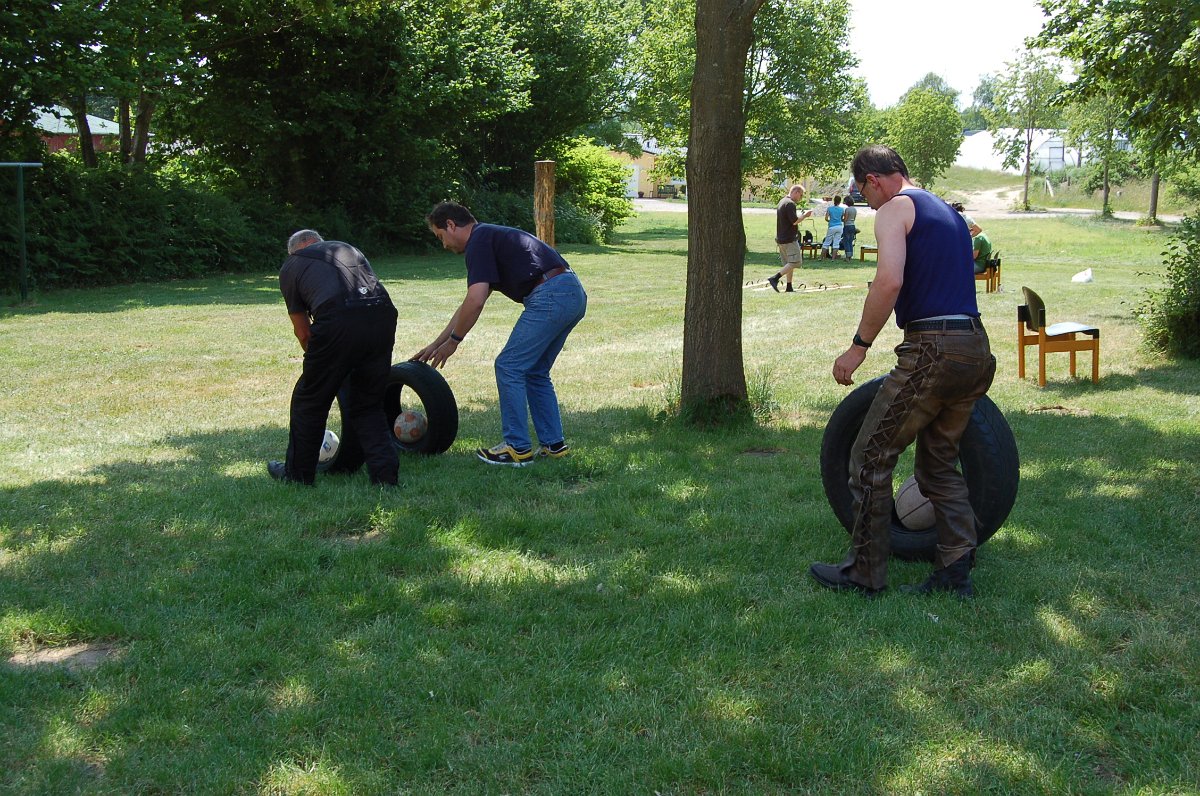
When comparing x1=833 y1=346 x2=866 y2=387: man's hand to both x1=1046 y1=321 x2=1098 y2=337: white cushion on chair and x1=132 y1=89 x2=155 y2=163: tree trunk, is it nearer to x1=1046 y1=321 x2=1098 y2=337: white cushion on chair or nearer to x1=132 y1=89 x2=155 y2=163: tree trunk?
x1=1046 y1=321 x2=1098 y2=337: white cushion on chair

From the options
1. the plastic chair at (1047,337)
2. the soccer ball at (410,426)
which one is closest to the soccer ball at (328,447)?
→ the soccer ball at (410,426)

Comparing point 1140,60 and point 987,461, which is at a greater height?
point 1140,60

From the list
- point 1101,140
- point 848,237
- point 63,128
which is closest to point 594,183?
point 848,237

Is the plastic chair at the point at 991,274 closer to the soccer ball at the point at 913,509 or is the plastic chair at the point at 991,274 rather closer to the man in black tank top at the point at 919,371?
the soccer ball at the point at 913,509

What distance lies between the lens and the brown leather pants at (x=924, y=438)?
4.39 m

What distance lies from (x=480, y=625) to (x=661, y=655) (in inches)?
32.5

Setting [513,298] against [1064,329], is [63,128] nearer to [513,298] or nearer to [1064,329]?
[513,298]

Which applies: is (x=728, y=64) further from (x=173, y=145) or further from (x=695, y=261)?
(x=173, y=145)

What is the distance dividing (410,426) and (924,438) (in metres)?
4.00

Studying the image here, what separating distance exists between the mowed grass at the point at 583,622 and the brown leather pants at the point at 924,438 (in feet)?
0.88

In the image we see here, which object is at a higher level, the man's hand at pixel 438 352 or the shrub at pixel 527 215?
the shrub at pixel 527 215

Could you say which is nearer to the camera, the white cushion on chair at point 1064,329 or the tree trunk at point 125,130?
the white cushion on chair at point 1064,329

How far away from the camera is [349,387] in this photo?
657 cm

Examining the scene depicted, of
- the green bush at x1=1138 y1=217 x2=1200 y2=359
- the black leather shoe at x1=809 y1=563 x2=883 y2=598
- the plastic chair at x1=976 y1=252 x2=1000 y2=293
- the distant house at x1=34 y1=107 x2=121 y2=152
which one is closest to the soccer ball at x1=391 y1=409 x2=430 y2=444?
the black leather shoe at x1=809 y1=563 x2=883 y2=598
